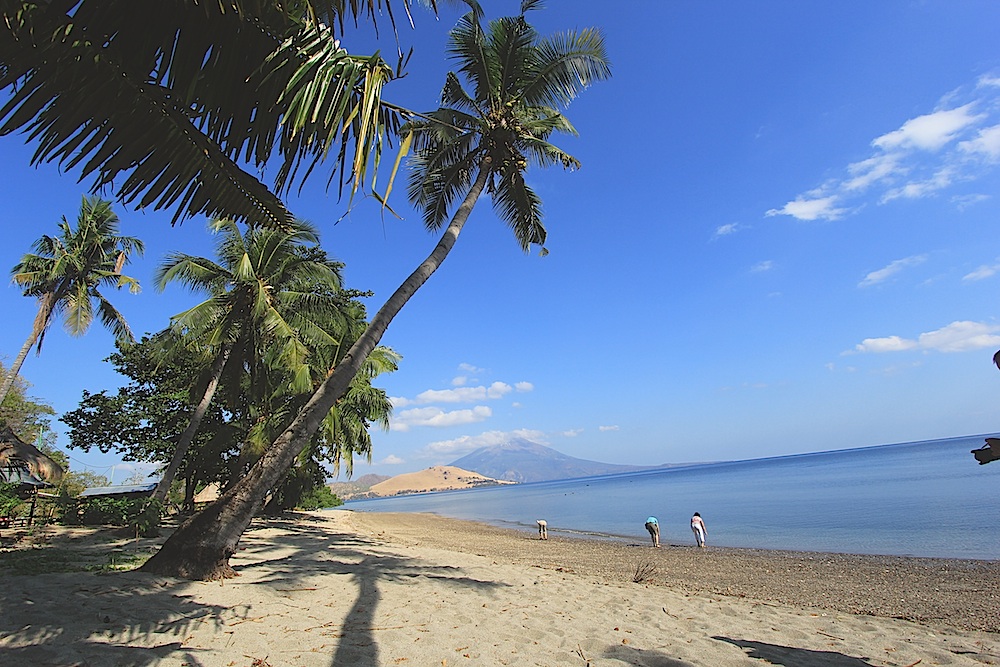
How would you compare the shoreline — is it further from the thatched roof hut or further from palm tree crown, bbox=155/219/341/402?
the thatched roof hut

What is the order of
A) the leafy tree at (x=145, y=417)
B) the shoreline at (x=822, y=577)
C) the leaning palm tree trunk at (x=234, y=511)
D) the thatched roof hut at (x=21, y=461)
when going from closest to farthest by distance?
the leaning palm tree trunk at (x=234, y=511) < the shoreline at (x=822, y=577) < the thatched roof hut at (x=21, y=461) < the leafy tree at (x=145, y=417)

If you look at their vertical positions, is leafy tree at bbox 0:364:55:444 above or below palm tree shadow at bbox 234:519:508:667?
above

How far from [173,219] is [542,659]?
4.59 metres

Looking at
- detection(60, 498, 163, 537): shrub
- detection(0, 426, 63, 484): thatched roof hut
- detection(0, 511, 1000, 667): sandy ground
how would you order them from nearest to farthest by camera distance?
detection(0, 511, 1000, 667): sandy ground, detection(0, 426, 63, 484): thatched roof hut, detection(60, 498, 163, 537): shrub

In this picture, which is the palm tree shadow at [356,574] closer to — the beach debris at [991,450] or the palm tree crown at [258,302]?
the beach debris at [991,450]

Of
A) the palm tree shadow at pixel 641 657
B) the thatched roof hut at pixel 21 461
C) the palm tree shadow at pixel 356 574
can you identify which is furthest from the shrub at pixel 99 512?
the palm tree shadow at pixel 641 657

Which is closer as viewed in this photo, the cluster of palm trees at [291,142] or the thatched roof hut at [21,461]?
the cluster of palm trees at [291,142]

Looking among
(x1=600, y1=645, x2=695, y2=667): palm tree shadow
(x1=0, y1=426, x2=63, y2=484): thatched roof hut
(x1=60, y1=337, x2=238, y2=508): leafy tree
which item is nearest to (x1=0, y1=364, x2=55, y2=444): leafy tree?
(x1=60, y1=337, x2=238, y2=508): leafy tree

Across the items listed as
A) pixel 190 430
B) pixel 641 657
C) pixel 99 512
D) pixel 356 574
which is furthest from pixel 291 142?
pixel 99 512

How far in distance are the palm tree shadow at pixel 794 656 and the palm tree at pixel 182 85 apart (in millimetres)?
5681

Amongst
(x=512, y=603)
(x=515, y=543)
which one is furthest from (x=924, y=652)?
(x=515, y=543)

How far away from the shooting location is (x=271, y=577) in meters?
7.02

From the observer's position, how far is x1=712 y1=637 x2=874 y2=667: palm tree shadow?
480 centimetres

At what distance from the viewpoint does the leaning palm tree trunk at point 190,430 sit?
42.0 feet
